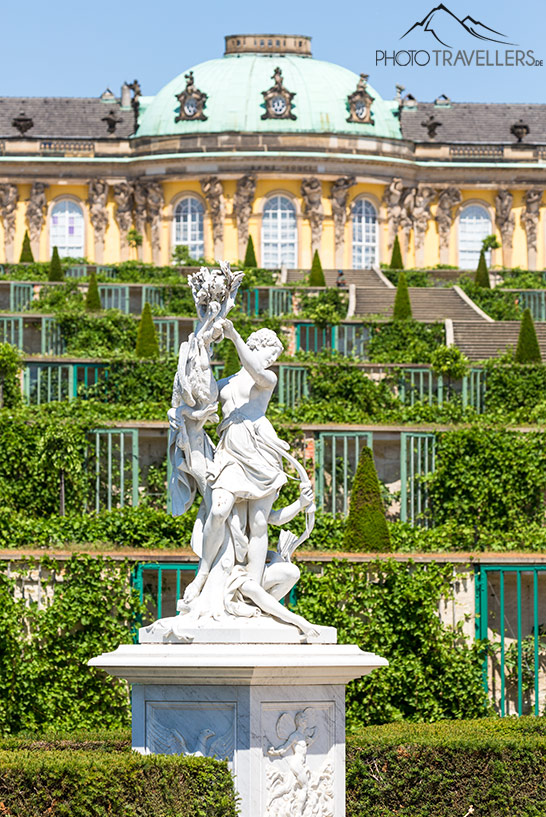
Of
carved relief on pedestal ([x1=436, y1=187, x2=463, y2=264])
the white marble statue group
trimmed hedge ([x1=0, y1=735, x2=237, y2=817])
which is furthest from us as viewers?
carved relief on pedestal ([x1=436, y1=187, x2=463, y2=264])

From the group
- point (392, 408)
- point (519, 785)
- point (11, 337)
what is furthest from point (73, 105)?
point (519, 785)

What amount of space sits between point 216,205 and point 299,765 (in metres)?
43.1

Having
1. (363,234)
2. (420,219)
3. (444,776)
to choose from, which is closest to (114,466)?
(444,776)

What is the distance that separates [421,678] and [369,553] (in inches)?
75.6

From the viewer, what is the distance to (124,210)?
57125 millimetres

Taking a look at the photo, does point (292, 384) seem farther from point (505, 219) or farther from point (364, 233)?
point (505, 219)

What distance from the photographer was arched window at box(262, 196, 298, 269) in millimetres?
55594

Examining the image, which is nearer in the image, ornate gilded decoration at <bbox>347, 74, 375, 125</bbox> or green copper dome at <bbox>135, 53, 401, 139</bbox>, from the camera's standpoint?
green copper dome at <bbox>135, 53, 401, 139</bbox>

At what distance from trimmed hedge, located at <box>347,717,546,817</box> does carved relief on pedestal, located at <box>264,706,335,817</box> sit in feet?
3.23

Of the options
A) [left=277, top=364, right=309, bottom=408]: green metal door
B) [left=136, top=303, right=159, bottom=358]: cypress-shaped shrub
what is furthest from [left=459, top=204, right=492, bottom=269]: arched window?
[left=277, top=364, right=309, bottom=408]: green metal door

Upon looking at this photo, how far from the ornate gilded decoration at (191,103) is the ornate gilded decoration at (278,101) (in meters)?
1.80

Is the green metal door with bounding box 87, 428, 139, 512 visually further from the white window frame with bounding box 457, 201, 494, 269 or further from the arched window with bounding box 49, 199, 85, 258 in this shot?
the white window frame with bounding box 457, 201, 494, 269

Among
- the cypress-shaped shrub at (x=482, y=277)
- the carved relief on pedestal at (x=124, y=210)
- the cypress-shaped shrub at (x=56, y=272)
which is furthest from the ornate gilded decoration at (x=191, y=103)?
the cypress-shaped shrub at (x=56, y=272)

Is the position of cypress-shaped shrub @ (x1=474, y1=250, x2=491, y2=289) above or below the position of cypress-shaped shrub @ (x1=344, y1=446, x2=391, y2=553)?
above
